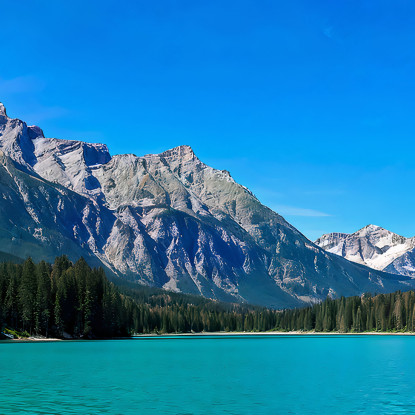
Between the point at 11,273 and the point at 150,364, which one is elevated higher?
the point at 11,273

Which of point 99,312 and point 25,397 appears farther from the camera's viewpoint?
point 99,312

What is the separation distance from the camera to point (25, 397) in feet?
169

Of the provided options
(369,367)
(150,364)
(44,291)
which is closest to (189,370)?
(150,364)

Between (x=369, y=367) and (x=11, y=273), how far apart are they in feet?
426

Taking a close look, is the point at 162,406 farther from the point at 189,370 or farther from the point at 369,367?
the point at 369,367

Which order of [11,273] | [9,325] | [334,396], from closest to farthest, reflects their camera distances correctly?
[334,396]
[9,325]
[11,273]

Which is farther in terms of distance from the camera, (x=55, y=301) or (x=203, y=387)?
(x=55, y=301)

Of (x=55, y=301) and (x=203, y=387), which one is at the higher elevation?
(x=55, y=301)

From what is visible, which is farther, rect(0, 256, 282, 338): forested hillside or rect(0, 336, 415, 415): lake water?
rect(0, 256, 282, 338): forested hillside

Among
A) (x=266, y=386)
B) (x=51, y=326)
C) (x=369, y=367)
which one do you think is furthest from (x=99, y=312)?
(x=266, y=386)

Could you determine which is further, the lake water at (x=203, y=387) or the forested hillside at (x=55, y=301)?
the forested hillside at (x=55, y=301)

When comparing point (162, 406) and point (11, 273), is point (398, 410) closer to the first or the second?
point (162, 406)

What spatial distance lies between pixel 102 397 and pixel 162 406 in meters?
7.20

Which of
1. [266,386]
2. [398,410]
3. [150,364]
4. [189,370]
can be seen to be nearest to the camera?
[398,410]
